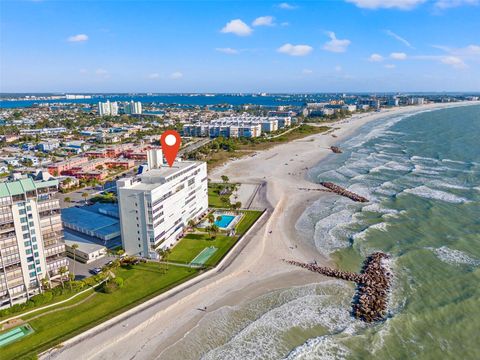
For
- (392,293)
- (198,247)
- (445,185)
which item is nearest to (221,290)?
(198,247)

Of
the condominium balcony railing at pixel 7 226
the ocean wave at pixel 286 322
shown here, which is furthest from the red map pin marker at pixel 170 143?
the ocean wave at pixel 286 322

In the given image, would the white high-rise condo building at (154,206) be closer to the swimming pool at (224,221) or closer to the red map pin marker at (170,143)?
the red map pin marker at (170,143)

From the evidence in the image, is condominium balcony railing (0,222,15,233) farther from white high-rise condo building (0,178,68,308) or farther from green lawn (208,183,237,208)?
green lawn (208,183,237,208)

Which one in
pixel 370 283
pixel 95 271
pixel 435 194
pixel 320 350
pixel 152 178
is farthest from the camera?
pixel 435 194

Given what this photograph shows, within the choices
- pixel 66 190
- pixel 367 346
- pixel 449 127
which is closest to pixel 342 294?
pixel 367 346

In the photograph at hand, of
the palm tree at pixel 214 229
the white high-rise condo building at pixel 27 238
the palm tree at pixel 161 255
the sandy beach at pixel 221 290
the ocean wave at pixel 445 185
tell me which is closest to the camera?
the sandy beach at pixel 221 290

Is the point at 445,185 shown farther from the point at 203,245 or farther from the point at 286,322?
the point at 286,322

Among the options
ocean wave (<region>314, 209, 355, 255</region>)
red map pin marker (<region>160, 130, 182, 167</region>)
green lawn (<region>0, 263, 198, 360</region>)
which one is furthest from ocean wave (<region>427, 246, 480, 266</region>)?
red map pin marker (<region>160, 130, 182, 167</region>)
